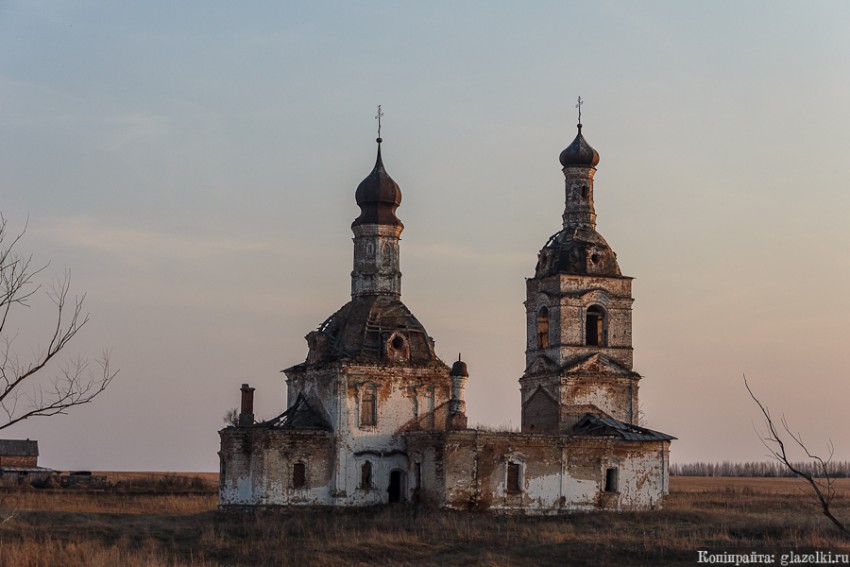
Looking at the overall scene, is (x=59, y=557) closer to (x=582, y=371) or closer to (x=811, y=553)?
(x=811, y=553)

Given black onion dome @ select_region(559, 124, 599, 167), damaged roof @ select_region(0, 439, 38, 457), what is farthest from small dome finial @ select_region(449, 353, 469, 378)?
damaged roof @ select_region(0, 439, 38, 457)

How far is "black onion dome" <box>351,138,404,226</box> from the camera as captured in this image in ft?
128

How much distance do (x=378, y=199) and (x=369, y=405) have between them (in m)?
A: 7.15

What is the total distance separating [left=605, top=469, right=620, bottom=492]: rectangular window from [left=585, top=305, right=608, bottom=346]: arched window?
5.10 metres

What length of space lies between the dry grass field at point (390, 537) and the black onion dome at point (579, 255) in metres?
8.54

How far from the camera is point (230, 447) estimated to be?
35812mm

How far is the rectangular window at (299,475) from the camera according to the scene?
3559 cm

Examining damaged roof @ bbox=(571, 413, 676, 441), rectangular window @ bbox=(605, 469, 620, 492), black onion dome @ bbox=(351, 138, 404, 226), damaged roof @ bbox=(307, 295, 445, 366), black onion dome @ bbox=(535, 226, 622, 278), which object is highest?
black onion dome @ bbox=(351, 138, 404, 226)

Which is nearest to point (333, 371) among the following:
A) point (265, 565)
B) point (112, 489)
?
point (265, 565)

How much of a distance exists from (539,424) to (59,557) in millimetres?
21802

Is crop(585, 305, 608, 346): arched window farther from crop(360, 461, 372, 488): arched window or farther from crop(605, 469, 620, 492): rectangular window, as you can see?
crop(360, 461, 372, 488): arched window

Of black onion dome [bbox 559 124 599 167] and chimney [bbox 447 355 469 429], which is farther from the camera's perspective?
black onion dome [bbox 559 124 599 167]

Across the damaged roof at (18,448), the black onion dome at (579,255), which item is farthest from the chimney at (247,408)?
the damaged roof at (18,448)

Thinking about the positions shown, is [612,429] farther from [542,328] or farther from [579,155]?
[579,155]
